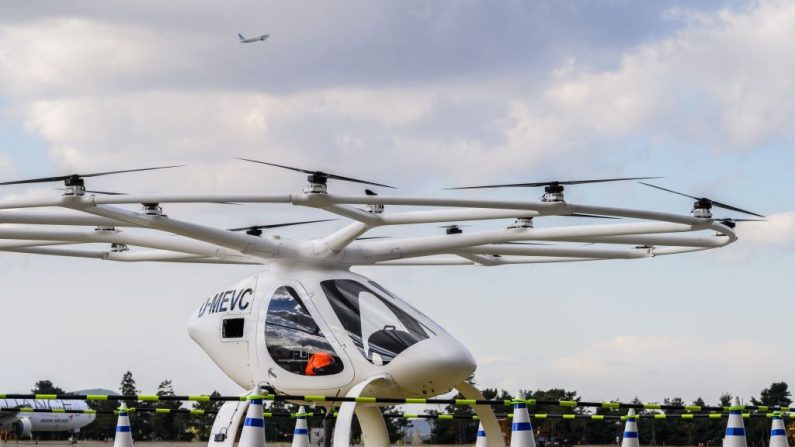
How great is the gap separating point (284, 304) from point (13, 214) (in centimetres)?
552

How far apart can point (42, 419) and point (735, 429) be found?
79.9 m

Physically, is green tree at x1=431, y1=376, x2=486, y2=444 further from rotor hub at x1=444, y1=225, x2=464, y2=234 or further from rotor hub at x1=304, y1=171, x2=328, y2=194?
rotor hub at x1=304, y1=171, x2=328, y2=194

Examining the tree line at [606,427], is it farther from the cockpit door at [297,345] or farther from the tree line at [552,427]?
the cockpit door at [297,345]

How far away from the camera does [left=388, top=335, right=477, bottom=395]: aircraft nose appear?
953 inches

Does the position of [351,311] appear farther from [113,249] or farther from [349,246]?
[113,249]

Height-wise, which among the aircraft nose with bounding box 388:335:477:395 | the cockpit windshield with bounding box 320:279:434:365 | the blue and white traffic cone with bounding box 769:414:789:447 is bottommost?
the blue and white traffic cone with bounding box 769:414:789:447

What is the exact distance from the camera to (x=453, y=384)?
989 inches

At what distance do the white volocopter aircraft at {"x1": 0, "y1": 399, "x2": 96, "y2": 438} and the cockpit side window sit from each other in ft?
188

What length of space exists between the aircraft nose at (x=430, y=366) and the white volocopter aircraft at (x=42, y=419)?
2318 inches

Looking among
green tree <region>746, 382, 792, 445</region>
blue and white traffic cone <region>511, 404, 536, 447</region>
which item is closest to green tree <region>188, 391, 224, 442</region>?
green tree <region>746, 382, 792, 445</region>

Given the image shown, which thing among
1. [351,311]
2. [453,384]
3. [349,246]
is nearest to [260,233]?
[349,246]

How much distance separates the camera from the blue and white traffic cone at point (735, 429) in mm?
17375

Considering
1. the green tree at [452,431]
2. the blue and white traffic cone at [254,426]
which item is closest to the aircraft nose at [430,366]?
the blue and white traffic cone at [254,426]

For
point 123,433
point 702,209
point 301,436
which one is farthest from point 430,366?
point 123,433
